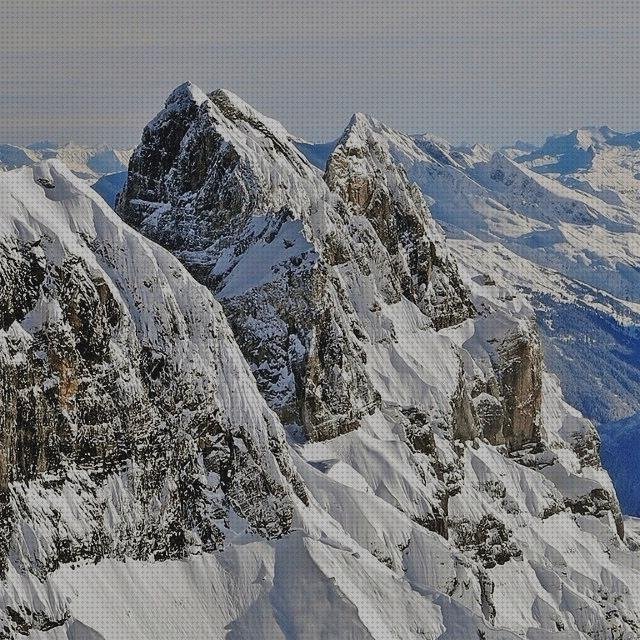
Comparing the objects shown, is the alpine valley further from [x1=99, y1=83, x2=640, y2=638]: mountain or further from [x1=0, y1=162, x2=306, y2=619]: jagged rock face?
[x1=99, y1=83, x2=640, y2=638]: mountain

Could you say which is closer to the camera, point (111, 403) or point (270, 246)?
point (111, 403)

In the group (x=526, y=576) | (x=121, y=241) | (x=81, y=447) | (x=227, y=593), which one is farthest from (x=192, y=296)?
(x=526, y=576)

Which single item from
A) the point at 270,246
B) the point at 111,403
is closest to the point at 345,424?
the point at 270,246

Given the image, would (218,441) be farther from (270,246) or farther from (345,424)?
Answer: (270,246)

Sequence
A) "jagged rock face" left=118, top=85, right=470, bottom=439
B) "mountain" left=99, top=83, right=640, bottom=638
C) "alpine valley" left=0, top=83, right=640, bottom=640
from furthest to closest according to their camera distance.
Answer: "jagged rock face" left=118, top=85, right=470, bottom=439
"mountain" left=99, top=83, right=640, bottom=638
"alpine valley" left=0, top=83, right=640, bottom=640

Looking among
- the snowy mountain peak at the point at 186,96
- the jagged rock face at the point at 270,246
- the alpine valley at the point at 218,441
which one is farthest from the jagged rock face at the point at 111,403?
the snowy mountain peak at the point at 186,96

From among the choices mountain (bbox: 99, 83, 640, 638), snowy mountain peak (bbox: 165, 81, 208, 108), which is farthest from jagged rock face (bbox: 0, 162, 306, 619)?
snowy mountain peak (bbox: 165, 81, 208, 108)
